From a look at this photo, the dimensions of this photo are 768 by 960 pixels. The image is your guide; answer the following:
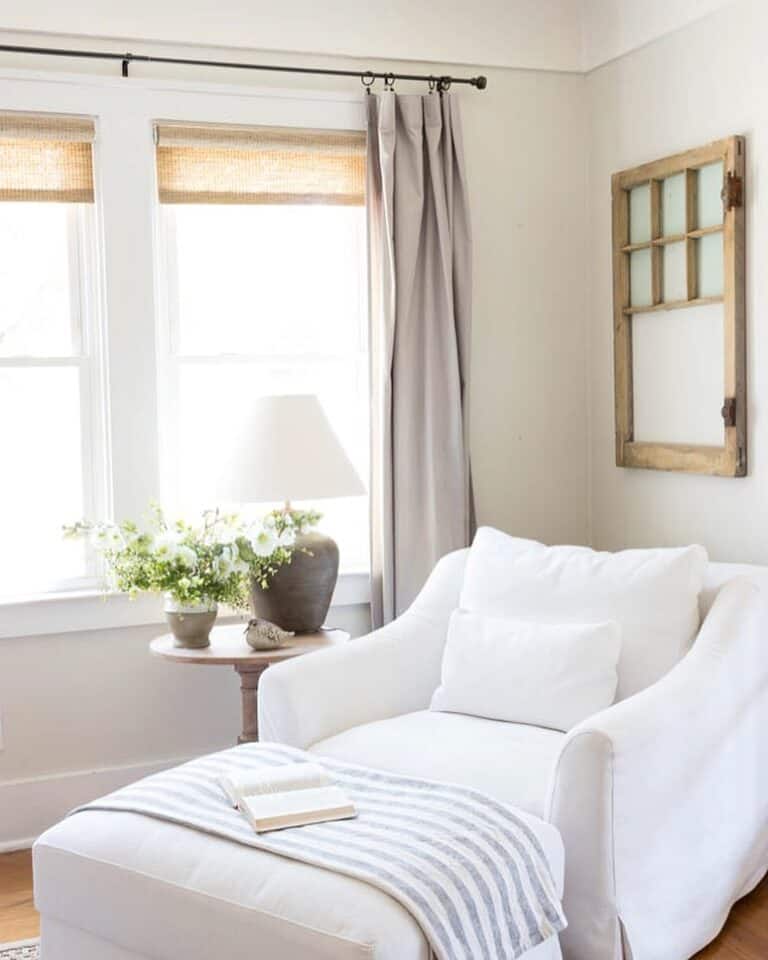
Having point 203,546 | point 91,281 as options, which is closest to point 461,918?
point 203,546

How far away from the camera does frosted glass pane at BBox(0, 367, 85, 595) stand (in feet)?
12.1

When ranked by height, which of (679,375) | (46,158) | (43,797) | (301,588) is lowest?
(43,797)

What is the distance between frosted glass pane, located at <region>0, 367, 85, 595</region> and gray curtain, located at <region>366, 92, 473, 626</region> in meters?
0.92

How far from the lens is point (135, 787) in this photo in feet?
8.55

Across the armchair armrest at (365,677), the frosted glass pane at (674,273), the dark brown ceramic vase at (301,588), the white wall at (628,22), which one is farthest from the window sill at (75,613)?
the white wall at (628,22)

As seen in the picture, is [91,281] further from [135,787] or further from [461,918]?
[461,918]

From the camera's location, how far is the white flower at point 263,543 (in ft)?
10.8

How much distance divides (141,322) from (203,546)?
76 cm

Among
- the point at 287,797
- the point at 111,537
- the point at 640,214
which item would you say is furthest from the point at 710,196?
the point at 287,797

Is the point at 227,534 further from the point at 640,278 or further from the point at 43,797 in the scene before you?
the point at 640,278

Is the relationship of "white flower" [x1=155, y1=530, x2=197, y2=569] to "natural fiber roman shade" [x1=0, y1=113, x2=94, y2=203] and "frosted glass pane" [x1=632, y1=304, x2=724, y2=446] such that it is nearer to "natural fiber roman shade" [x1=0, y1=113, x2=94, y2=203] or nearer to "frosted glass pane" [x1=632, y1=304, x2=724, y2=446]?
"natural fiber roman shade" [x1=0, y1=113, x2=94, y2=203]

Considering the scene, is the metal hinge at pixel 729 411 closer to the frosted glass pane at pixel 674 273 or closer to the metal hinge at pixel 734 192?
the frosted glass pane at pixel 674 273

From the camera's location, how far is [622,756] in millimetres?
2453

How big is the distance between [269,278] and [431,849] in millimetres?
2174
